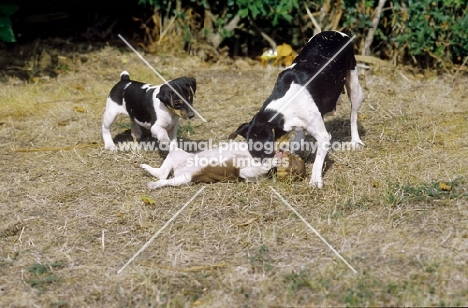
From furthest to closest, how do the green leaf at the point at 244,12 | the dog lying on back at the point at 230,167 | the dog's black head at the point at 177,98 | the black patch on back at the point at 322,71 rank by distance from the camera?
1. the green leaf at the point at 244,12
2. the dog's black head at the point at 177,98
3. the black patch on back at the point at 322,71
4. the dog lying on back at the point at 230,167

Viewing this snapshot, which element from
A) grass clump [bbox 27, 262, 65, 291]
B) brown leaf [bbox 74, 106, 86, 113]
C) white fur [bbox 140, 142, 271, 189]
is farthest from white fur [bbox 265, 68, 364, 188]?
brown leaf [bbox 74, 106, 86, 113]

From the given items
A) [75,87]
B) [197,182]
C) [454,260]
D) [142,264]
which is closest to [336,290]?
[454,260]

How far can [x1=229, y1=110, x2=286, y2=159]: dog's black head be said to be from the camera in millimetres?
5668

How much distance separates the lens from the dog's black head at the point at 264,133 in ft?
18.6

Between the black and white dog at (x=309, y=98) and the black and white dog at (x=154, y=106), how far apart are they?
801 mm

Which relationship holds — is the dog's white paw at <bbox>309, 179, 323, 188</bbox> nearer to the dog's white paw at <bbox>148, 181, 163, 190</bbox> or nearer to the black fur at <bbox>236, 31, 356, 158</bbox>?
the black fur at <bbox>236, 31, 356, 158</bbox>

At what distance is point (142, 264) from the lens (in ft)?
15.4

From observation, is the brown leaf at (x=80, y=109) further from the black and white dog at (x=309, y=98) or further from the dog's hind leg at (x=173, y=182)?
the black and white dog at (x=309, y=98)

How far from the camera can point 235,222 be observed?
5.32 metres

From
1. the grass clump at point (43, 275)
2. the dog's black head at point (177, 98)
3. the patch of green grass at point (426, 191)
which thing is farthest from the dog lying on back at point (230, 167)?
the grass clump at point (43, 275)

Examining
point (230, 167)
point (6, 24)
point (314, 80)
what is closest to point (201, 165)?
point (230, 167)

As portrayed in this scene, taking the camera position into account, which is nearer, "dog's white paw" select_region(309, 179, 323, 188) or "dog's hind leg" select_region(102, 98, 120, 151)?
"dog's white paw" select_region(309, 179, 323, 188)

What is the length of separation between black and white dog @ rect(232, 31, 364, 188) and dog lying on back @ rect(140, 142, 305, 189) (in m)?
0.13

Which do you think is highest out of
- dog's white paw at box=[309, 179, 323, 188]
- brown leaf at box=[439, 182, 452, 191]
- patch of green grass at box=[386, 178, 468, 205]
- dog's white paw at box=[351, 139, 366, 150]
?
brown leaf at box=[439, 182, 452, 191]
